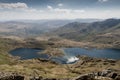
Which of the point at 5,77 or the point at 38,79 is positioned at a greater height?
the point at 5,77

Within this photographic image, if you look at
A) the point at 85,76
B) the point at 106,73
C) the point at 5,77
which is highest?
the point at 5,77

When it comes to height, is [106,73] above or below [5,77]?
below

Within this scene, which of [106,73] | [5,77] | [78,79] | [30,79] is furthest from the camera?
[106,73]

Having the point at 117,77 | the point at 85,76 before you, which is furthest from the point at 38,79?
the point at 117,77

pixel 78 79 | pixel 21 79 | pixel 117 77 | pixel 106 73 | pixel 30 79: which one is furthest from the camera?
pixel 106 73

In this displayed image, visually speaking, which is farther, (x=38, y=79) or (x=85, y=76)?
(x=38, y=79)

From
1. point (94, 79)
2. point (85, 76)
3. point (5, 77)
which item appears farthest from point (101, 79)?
point (5, 77)

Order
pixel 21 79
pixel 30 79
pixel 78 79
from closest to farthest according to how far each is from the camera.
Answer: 1. pixel 21 79
2. pixel 78 79
3. pixel 30 79

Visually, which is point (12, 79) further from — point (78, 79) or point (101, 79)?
point (101, 79)

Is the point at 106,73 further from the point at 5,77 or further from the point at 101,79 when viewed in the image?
the point at 5,77
